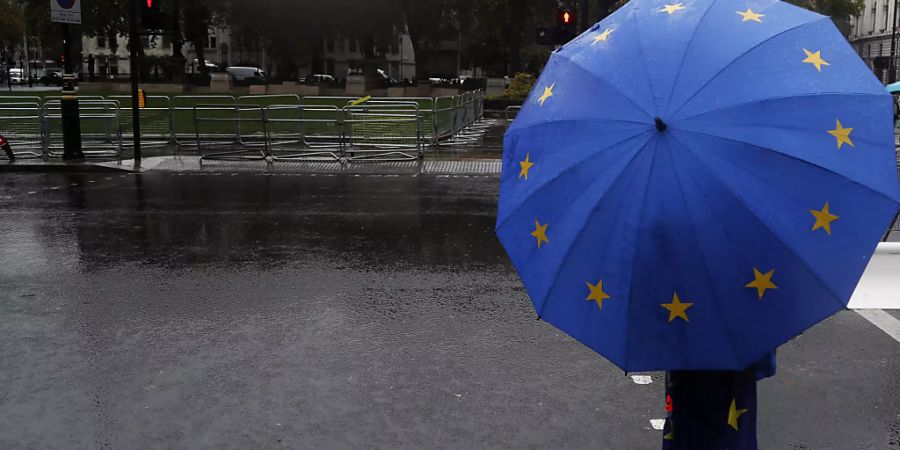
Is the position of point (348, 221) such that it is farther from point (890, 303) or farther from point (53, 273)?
point (890, 303)

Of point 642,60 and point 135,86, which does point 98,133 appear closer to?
point 135,86

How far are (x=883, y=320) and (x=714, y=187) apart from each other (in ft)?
16.6

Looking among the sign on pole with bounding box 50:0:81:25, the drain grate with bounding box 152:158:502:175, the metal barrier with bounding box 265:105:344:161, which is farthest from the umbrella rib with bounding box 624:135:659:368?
the sign on pole with bounding box 50:0:81:25

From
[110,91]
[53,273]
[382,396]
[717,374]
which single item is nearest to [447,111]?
[53,273]

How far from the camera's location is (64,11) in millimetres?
15922

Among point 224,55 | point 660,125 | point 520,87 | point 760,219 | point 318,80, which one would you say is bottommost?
point 760,219

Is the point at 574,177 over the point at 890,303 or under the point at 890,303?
over

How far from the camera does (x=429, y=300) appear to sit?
7.07m

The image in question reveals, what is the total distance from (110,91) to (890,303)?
59713 mm

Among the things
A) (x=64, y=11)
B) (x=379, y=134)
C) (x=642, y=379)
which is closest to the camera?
(x=642, y=379)

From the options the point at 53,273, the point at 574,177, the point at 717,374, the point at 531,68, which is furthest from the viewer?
the point at 531,68

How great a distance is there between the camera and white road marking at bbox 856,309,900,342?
20.1ft

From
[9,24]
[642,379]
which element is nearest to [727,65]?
[642,379]

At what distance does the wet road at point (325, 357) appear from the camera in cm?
454
